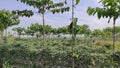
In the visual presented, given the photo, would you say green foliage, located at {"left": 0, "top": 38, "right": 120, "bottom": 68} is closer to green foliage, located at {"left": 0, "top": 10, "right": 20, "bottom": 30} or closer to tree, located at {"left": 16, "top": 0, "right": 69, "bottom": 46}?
tree, located at {"left": 16, "top": 0, "right": 69, "bottom": 46}

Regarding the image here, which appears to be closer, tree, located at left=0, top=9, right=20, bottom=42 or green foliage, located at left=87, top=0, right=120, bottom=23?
green foliage, located at left=87, top=0, right=120, bottom=23

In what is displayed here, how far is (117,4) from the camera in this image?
31.2 feet

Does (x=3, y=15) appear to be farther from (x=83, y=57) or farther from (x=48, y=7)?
(x=83, y=57)

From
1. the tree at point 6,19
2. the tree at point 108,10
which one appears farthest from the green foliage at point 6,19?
the tree at point 108,10

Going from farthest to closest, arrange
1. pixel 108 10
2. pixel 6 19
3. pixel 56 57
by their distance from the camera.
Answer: pixel 6 19 < pixel 56 57 < pixel 108 10

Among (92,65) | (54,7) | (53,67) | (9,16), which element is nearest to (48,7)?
(54,7)

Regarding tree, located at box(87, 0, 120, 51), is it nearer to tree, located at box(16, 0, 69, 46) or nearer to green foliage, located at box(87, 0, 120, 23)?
green foliage, located at box(87, 0, 120, 23)

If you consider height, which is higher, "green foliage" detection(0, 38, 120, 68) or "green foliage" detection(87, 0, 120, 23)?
"green foliage" detection(87, 0, 120, 23)

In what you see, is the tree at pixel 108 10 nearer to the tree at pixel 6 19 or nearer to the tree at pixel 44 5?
the tree at pixel 44 5

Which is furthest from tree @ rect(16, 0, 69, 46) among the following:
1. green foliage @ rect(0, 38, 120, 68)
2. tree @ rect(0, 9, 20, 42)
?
tree @ rect(0, 9, 20, 42)

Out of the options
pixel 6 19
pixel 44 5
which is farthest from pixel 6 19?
pixel 44 5

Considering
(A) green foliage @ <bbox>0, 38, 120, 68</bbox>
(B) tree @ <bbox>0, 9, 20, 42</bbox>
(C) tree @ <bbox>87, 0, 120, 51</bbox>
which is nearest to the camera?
(C) tree @ <bbox>87, 0, 120, 51</bbox>

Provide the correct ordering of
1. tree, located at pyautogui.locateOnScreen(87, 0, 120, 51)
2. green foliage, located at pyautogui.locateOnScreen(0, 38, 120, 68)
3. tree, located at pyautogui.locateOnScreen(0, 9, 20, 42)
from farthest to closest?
tree, located at pyautogui.locateOnScreen(0, 9, 20, 42), green foliage, located at pyautogui.locateOnScreen(0, 38, 120, 68), tree, located at pyautogui.locateOnScreen(87, 0, 120, 51)

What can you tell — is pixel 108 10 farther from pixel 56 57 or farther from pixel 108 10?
pixel 56 57
